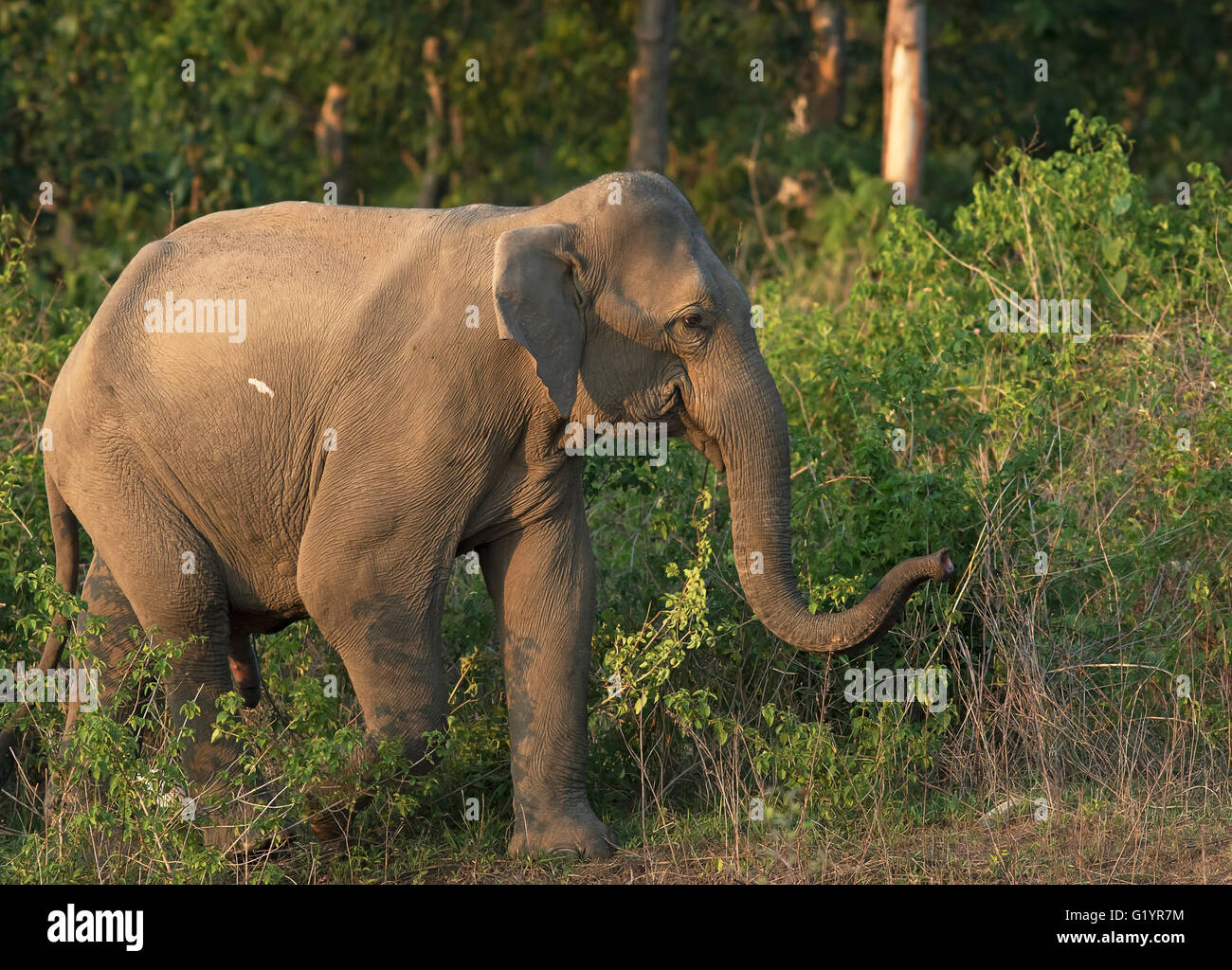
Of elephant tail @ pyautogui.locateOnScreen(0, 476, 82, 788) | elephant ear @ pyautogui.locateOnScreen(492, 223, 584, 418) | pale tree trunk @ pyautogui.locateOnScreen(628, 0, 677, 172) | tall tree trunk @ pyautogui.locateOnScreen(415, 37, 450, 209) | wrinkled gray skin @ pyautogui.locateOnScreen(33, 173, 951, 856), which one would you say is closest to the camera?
elephant ear @ pyautogui.locateOnScreen(492, 223, 584, 418)

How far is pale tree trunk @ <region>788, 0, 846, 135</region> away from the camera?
1741cm

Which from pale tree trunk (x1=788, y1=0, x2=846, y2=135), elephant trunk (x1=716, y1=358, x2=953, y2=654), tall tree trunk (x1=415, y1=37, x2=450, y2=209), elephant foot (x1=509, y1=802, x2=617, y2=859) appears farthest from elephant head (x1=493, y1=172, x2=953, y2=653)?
tall tree trunk (x1=415, y1=37, x2=450, y2=209)

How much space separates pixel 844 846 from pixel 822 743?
465mm

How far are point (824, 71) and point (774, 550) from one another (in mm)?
12550

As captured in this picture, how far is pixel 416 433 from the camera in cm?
593

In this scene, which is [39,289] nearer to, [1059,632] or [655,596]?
[655,596]

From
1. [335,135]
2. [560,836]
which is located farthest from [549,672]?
[335,135]

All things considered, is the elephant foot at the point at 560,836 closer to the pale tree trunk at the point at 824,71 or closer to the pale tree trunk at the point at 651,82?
the pale tree trunk at the point at 651,82

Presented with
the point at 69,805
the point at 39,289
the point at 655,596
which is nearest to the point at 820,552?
the point at 655,596

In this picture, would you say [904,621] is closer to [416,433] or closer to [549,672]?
[549,672]

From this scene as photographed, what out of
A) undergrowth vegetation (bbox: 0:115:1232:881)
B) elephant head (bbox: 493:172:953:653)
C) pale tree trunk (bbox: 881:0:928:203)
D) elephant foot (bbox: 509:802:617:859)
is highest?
pale tree trunk (bbox: 881:0:928:203)

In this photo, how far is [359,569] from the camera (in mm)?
5969

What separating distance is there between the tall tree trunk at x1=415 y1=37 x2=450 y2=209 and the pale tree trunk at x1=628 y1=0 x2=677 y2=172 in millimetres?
3922

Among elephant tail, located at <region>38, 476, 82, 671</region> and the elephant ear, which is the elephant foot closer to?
the elephant ear
